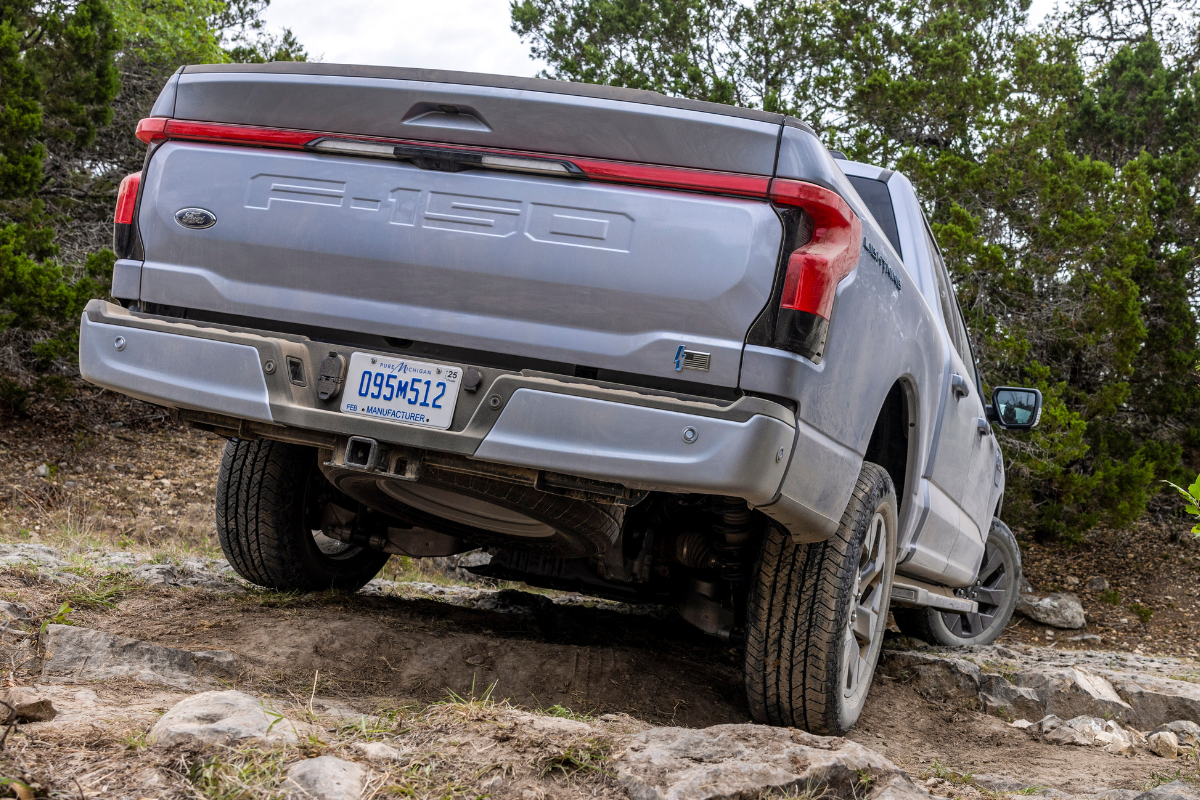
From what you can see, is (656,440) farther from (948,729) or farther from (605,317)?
(948,729)

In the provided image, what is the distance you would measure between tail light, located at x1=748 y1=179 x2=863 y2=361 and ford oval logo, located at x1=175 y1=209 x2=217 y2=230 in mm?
1531

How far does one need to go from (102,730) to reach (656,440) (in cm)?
132

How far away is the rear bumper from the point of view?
228cm

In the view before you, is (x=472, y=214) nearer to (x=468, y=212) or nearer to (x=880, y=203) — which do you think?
(x=468, y=212)

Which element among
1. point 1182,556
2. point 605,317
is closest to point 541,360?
point 605,317

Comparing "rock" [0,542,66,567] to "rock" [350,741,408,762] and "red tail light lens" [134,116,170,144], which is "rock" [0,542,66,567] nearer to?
"red tail light lens" [134,116,170,144]

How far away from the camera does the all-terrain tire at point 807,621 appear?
290cm

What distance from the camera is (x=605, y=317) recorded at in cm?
241

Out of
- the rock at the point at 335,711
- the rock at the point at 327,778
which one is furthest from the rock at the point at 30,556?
the rock at the point at 327,778

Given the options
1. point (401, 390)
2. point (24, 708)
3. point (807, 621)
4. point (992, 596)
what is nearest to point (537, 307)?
point (401, 390)

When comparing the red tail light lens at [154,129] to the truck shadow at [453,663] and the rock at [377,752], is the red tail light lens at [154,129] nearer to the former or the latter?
the truck shadow at [453,663]

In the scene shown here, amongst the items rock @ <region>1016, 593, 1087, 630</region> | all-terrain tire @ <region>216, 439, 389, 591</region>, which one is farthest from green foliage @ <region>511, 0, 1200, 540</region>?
all-terrain tire @ <region>216, 439, 389, 591</region>

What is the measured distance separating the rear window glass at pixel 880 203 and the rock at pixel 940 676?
1889 mm

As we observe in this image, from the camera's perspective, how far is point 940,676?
4289 mm
